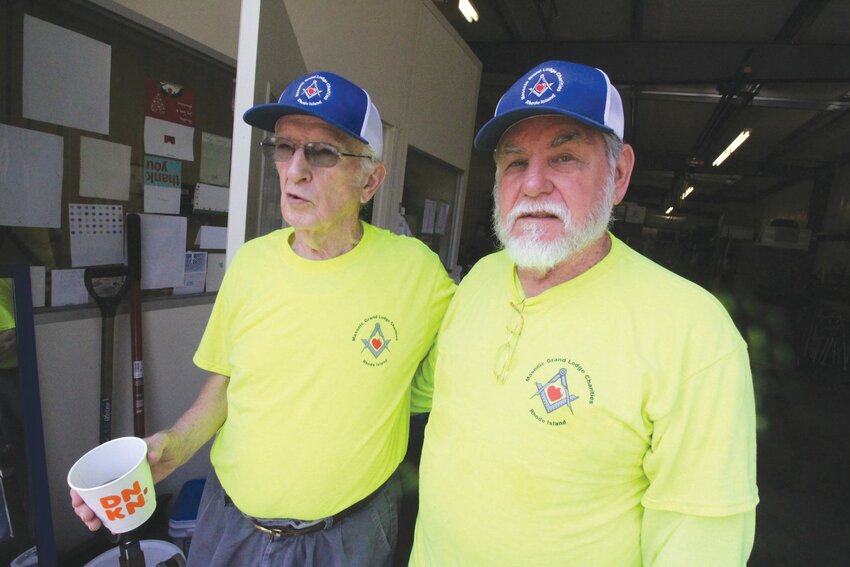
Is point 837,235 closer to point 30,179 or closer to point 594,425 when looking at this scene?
point 594,425

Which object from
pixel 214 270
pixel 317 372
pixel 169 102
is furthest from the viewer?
pixel 214 270

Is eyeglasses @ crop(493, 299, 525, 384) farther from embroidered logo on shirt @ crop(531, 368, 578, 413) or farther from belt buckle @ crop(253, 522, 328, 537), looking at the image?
belt buckle @ crop(253, 522, 328, 537)

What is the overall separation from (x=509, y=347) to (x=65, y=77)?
2418 millimetres

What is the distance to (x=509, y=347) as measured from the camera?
1.12m

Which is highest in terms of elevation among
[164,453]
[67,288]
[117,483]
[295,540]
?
[67,288]

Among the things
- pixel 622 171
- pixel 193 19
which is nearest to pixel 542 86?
pixel 622 171

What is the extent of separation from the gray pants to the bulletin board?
1.56m

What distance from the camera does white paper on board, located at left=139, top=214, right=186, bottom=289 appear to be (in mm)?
2498

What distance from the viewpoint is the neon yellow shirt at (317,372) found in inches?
Answer: 51.0

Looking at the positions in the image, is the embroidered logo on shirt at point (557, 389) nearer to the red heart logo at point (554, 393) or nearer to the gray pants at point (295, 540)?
the red heart logo at point (554, 393)

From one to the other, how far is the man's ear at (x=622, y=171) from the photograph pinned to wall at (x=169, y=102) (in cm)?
247

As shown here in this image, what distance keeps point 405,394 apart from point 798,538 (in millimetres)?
3760

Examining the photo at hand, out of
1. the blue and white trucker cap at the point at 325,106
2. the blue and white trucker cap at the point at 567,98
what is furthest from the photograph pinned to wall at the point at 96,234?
the blue and white trucker cap at the point at 567,98

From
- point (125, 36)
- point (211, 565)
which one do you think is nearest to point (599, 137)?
point (211, 565)
